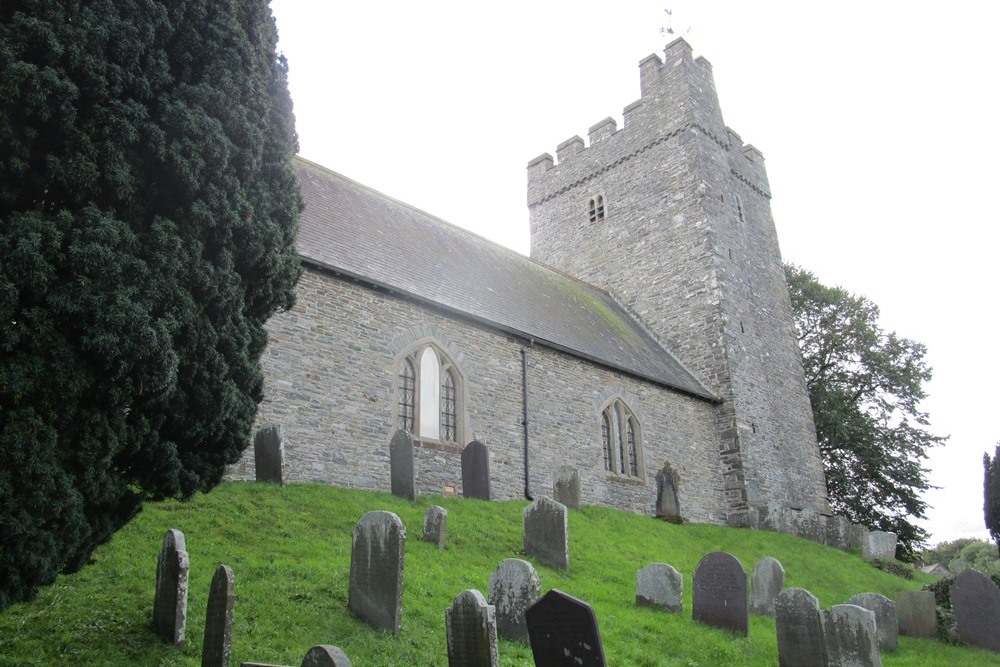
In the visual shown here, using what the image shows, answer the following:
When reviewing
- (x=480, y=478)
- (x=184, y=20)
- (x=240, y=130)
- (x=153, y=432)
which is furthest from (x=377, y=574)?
(x=480, y=478)

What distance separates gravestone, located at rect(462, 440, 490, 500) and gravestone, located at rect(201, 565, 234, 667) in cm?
704

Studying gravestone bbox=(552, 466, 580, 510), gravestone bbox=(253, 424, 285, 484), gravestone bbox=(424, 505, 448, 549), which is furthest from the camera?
gravestone bbox=(552, 466, 580, 510)

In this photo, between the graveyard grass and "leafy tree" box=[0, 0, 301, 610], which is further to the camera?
the graveyard grass

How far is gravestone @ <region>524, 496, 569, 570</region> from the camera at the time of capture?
9.62 meters

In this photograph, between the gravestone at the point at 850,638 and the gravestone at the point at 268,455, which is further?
the gravestone at the point at 268,455

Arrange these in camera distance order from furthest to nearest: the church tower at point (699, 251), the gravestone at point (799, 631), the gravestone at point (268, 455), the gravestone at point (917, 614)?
the church tower at point (699, 251) < the gravestone at point (917, 614) < the gravestone at point (268, 455) < the gravestone at point (799, 631)

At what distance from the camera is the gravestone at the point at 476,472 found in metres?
12.2

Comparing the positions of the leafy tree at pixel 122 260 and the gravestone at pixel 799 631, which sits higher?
the leafy tree at pixel 122 260

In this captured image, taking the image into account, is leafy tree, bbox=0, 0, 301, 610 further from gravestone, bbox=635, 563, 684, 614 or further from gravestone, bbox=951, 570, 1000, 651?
gravestone, bbox=951, 570, 1000, 651

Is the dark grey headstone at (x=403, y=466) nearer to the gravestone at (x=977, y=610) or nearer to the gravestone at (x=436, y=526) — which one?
the gravestone at (x=436, y=526)

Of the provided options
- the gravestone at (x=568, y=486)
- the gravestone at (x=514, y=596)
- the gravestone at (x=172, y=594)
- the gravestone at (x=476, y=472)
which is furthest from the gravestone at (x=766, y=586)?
the gravestone at (x=172, y=594)

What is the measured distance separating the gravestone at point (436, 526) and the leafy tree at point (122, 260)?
3.28 meters

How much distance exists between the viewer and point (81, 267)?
504 centimetres

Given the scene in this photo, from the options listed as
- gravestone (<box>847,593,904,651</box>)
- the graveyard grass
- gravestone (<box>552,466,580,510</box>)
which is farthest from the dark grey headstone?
gravestone (<box>847,593,904,651</box>)
